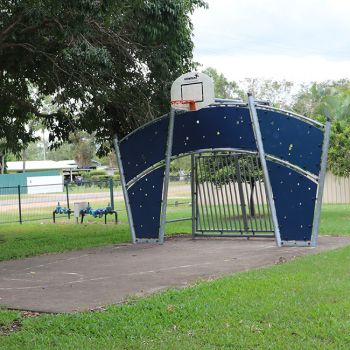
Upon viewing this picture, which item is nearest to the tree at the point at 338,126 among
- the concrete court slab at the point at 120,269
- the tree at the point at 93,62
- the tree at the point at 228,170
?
the tree at the point at 228,170

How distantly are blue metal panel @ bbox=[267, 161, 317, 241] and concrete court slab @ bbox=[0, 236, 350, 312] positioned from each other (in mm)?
474

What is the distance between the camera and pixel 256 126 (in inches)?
553

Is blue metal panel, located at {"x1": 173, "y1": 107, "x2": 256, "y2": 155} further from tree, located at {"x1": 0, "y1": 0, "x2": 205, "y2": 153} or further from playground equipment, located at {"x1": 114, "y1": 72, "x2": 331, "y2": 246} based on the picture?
tree, located at {"x1": 0, "y1": 0, "x2": 205, "y2": 153}

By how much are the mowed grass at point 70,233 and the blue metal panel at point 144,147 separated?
6.68ft

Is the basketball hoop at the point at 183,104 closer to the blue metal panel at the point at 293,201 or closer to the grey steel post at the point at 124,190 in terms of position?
the blue metal panel at the point at 293,201

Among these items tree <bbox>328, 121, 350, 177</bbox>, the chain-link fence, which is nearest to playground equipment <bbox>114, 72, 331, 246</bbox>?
tree <bbox>328, 121, 350, 177</bbox>

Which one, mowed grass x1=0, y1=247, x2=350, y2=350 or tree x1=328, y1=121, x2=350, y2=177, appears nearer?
mowed grass x1=0, y1=247, x2=350, y2=350

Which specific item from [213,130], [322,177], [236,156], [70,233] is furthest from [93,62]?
[70,233]

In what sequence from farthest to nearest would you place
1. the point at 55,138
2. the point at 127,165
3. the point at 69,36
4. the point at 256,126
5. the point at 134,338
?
1. the point at 55,138
2. the point at 127,165
3. the point at 256,126
4. the point at 69,36
5. the point at 134,338

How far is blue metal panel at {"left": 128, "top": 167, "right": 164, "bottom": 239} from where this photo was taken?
15.7m

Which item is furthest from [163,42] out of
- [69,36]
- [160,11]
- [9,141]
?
[9,141]

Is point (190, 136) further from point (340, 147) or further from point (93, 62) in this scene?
point (340, 147)

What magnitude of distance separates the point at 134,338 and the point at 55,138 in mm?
12771

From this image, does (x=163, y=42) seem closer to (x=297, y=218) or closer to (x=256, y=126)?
(x=256, y=126)
